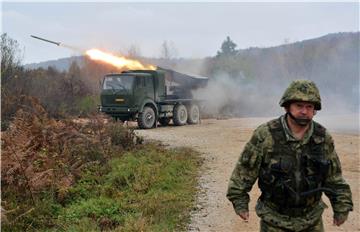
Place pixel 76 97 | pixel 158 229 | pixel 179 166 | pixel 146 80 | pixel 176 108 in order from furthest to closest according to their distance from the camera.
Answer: pixel 76 97 → pixel 176 108 → pixel 146 80 → pixel 179 166 → pixel 158 229

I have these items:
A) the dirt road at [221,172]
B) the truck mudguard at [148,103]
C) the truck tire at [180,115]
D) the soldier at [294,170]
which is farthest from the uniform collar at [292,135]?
the truck tire at [180,115]

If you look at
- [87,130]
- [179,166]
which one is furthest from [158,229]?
[87,130]

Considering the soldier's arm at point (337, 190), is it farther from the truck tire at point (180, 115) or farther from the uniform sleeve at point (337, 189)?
the truck tire at point (180, 115)

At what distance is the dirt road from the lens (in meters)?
6.82

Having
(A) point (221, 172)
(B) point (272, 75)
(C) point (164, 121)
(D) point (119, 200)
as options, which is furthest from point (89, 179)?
(B) point (272, 75)

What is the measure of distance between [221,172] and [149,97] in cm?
962

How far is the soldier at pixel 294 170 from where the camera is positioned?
12.2 ft

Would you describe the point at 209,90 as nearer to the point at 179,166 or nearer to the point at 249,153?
the point at 179,166

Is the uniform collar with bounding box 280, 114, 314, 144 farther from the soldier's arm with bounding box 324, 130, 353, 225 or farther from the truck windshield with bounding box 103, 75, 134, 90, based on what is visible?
the truck windshield with bounding box 103, 75, 134, 90

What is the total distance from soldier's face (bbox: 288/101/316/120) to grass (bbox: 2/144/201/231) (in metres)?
2.82

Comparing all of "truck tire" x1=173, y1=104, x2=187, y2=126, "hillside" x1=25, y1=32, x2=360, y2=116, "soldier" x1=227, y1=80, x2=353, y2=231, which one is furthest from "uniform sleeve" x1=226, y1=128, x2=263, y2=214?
"hillside" x1=25, y1=32, x2=360, y2=116

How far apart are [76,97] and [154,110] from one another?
10.3 m

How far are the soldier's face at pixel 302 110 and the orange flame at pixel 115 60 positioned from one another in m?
17.0

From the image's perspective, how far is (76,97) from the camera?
94.2 feet
